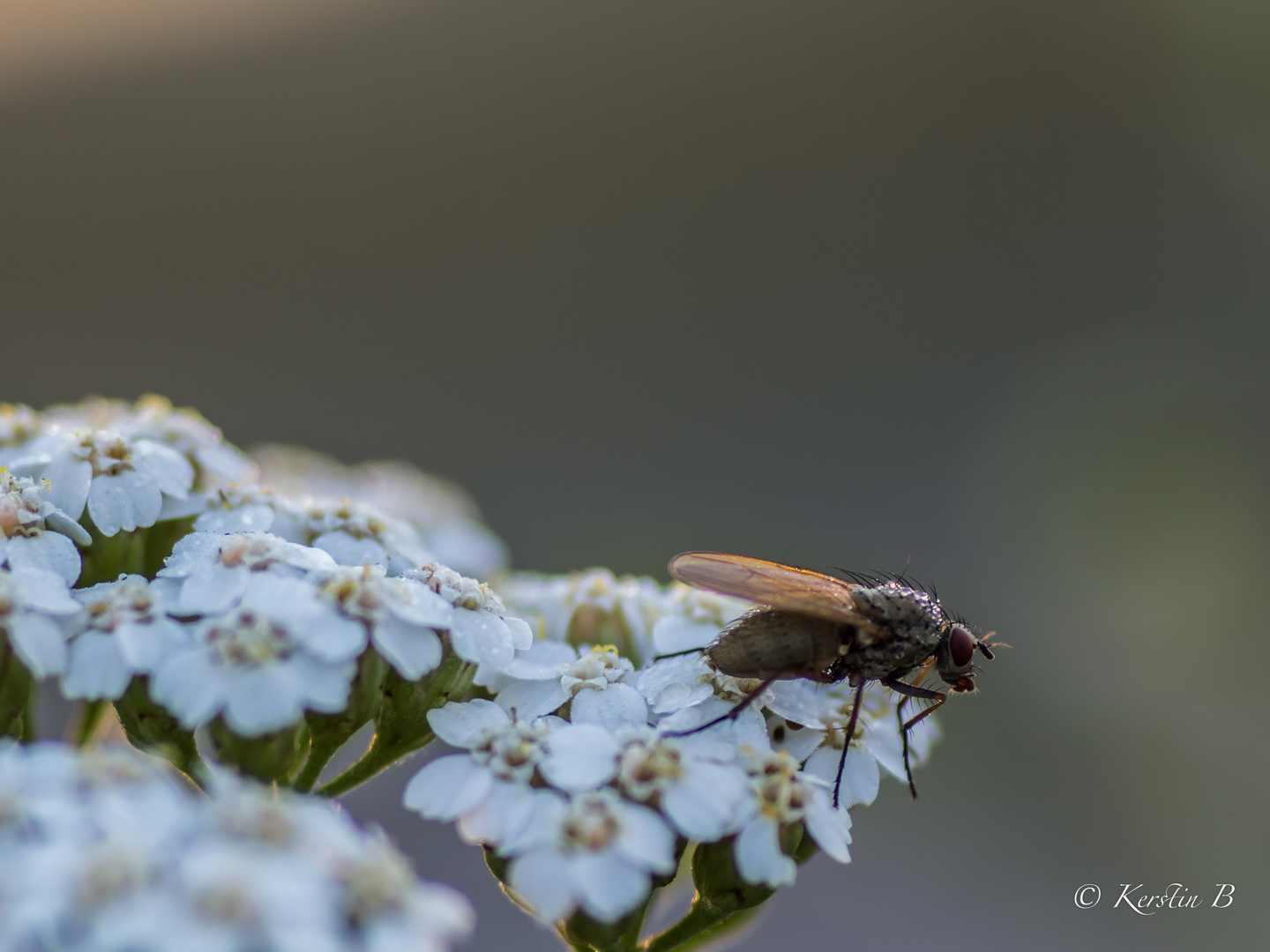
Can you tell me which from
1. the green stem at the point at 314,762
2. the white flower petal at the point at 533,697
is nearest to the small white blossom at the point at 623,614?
the white flower petal at the point at 533,697

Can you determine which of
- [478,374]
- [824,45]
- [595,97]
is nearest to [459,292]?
[478,374]

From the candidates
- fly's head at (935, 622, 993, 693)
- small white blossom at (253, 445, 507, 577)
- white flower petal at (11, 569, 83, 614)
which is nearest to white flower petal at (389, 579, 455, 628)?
white flower petal at (11, 569, 83, 614)

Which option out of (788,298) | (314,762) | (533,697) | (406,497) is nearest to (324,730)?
(314,762)

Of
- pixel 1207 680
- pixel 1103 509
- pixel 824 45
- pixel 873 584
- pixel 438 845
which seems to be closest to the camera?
pixel 873 584

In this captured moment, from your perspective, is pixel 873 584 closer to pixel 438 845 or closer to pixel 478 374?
pixel 438 845

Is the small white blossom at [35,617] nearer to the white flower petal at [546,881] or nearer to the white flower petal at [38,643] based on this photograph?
the white flower petal at [38,643]
